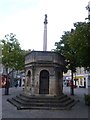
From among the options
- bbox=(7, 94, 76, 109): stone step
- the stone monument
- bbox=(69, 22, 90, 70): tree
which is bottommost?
bbox=(7, 94, 76, 109): stone step

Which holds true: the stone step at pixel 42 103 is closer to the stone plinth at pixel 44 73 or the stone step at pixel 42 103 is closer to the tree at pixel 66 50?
the stone plinth at pixel 44 73

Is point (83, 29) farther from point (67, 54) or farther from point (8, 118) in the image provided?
point (67, 54)

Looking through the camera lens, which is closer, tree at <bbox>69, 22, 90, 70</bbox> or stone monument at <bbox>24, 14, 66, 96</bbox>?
tree at <bbox>69, 22, 90, 70</bbox>

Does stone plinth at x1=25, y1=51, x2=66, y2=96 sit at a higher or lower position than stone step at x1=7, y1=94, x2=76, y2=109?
higher

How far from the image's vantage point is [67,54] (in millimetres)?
33031

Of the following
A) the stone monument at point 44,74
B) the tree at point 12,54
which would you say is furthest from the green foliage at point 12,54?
the stone monument at point 44,74

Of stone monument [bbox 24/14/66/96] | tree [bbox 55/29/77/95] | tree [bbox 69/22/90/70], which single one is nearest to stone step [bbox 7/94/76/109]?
stone monument [bbox 24/14/66/96]

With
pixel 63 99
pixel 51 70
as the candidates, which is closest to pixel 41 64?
pixel 51 70

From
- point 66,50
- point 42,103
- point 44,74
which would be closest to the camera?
point 42,103

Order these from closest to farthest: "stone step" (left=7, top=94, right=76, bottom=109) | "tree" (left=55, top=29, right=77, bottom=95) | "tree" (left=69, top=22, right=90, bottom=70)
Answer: "tree" (left=69, top=22, right=90, bottom=70)
"stone step" (left=7, top=94, right=76, bottom=109)
"tree" (left=55, top=29, right=77, bottom=95)

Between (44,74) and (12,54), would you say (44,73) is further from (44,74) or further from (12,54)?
(12,54)

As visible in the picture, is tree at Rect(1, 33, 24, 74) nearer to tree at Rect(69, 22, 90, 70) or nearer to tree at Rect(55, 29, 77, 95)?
tree at Rect(55, 29, 77, 95)

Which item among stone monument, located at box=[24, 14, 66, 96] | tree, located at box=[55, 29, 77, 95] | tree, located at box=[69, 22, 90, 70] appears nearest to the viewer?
tree, located at box=[69, 22, 90, 70]

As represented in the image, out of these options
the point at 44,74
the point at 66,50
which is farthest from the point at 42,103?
the point at 66,50
